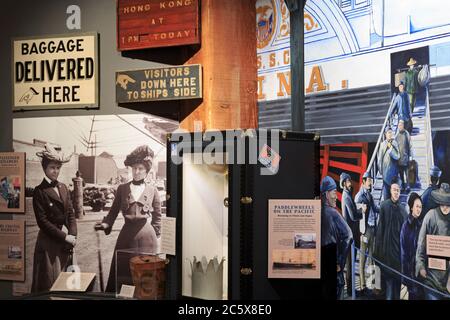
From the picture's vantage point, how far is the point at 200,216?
367cm

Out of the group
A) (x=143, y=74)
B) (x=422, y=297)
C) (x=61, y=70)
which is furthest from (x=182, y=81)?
(x=422, y=297)

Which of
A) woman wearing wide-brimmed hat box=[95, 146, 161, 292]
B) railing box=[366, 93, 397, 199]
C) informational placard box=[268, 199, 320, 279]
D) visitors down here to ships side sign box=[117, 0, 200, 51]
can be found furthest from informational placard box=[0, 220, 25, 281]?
railing box=[366, 93, 397, 199]

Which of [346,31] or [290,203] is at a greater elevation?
[346,31]

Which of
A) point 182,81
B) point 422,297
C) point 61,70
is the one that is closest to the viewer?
point 422,297

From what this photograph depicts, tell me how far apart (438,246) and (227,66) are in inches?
71.9

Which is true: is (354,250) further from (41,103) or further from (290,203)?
(41,103)

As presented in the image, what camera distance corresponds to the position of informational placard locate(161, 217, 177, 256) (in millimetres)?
3719

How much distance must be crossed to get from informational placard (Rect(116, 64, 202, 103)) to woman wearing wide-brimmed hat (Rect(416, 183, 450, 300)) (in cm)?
172

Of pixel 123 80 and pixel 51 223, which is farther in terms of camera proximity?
pixel 51 223

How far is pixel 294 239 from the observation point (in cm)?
346

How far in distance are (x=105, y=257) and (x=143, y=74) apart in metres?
1.34

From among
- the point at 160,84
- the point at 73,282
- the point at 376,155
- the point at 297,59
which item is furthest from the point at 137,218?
the point at 376,155

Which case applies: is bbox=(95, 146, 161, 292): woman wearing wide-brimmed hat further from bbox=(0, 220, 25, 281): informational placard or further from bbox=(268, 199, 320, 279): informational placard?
bbox=(268, 199, 320, 279): informational placard

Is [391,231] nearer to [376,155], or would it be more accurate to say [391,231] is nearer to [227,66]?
[376,155]
